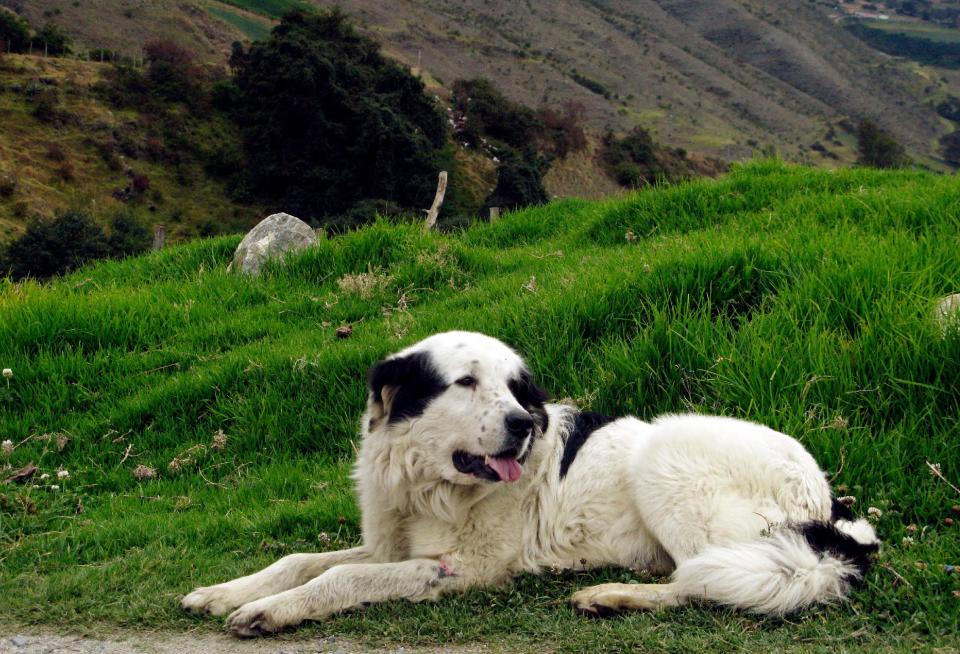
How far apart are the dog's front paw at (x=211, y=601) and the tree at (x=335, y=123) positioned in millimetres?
41982

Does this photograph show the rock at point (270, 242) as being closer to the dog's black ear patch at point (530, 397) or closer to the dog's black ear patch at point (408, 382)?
the dog's black ear patch at point (408, 382)

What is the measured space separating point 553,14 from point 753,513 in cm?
16724

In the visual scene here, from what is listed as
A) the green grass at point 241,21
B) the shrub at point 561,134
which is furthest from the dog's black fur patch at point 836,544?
the green grass at point 241,21

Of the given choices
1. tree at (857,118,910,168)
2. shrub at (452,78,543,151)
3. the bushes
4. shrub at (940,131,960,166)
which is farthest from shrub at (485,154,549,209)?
shrub at (940,131,960,166)

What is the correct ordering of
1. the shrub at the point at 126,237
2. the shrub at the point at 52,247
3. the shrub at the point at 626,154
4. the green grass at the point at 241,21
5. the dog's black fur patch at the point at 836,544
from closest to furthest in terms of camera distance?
1. the dog's black fur patch at the point at 836,544
2. the shrub at the point at 52,247
3. the shrub at the point at 126,237
4. the shrub at the point at 626,154
5. the green grass at the point at 241,21

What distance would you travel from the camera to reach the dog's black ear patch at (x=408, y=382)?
12.5 feet

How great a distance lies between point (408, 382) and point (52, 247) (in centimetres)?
3533

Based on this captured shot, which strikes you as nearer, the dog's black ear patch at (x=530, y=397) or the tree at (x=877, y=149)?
the dog's black ear patch at (x=530, y=397)

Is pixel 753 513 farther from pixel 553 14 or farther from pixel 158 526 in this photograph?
pixel 553 14

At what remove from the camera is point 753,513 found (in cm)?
349

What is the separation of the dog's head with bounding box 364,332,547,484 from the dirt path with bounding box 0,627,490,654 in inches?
33.8

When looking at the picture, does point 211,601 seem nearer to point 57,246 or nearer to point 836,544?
point 836,544

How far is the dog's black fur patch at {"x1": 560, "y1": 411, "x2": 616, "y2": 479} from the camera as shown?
407cm

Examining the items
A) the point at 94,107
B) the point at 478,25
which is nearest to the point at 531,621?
the point at 94,107
